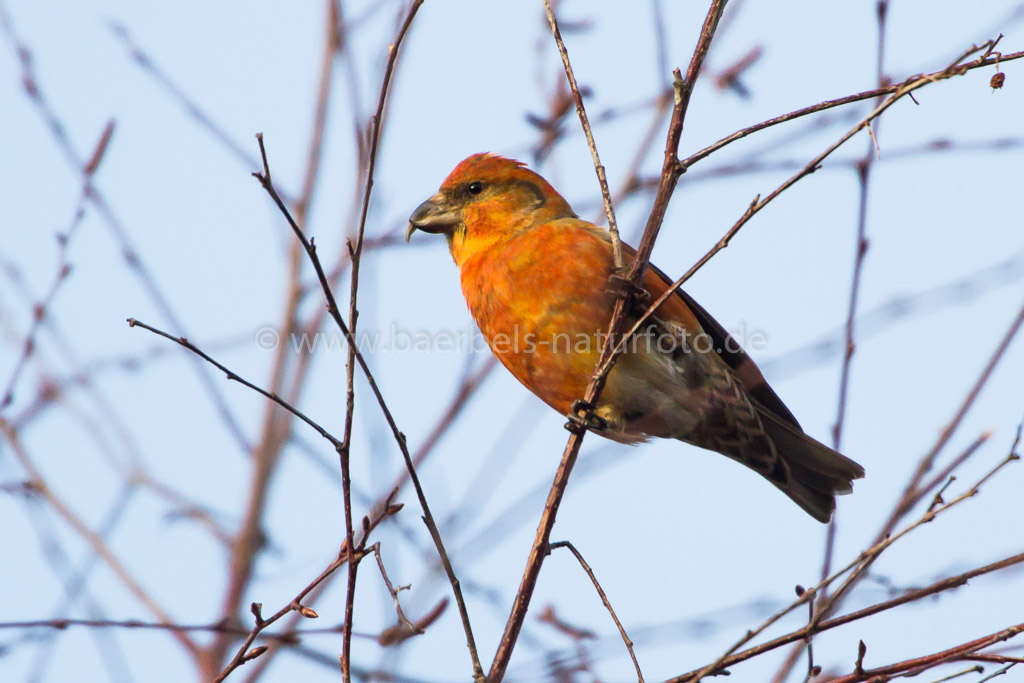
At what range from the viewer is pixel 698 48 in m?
2.41

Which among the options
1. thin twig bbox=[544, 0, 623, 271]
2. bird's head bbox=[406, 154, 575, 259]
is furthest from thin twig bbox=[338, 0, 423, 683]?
bird's head bbox=[406, 154, 575, 259]

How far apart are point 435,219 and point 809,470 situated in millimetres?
1981

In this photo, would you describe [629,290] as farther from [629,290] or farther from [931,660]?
[931,660]

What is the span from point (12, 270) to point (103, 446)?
33.9 inches

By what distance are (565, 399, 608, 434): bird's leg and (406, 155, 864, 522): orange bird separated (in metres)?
0.03

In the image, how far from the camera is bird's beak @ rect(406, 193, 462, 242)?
4.50 metres

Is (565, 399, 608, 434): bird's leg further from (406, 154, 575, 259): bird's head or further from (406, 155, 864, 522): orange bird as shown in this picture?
(406, 154, 575, 259): bird's head

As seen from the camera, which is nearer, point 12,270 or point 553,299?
point 553,299

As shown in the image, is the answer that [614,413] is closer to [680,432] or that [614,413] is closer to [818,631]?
[680,432]

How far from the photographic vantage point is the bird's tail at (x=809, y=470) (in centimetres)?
413

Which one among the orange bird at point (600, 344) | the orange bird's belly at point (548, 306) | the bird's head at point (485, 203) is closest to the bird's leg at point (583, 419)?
the orange bird at point (600, 344)

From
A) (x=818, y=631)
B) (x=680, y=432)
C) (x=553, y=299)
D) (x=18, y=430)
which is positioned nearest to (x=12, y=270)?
(x=18, y=430)

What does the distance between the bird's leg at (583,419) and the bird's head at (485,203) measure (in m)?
1.12

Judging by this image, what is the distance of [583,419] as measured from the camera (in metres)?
3.04
